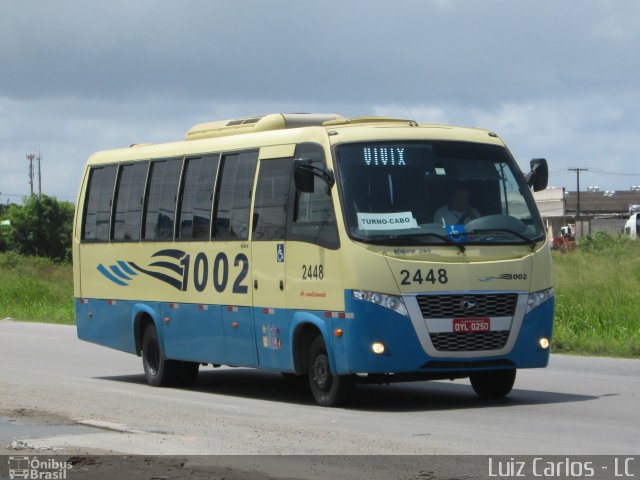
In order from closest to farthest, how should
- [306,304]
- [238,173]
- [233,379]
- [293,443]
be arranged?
[293,443]
[306,304]
[238,173]
[233,379]

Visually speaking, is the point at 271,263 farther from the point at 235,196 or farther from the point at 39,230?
the point at 39,230

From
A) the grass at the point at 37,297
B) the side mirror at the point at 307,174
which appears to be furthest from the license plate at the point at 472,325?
the grass at the point at 37,297

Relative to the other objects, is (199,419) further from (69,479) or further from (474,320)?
(69,479)

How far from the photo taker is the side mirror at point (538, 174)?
15094mm

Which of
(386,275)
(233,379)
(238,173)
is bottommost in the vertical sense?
(233,379)

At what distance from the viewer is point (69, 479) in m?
9.52

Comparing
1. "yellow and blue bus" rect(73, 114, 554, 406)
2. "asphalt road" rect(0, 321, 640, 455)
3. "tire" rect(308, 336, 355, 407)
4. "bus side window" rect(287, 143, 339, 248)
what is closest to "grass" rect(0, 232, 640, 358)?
"asphalt road" rect(0, 321, 640, 455)

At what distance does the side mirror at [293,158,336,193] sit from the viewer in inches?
553

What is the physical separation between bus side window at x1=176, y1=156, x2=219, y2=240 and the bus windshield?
2.88 meters

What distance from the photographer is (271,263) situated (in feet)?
49.4

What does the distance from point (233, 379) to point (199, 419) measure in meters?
5.39

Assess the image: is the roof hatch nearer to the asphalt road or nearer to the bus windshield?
the bus windshield

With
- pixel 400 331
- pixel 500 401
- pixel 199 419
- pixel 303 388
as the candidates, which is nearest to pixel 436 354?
pixel 400 331

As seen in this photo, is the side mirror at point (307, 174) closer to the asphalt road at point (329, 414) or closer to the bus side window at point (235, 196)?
the bus side window at point (235, 196)
